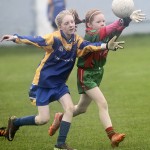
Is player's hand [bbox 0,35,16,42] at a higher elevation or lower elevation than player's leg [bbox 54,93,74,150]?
higher

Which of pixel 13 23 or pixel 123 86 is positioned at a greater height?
pixel 123 86

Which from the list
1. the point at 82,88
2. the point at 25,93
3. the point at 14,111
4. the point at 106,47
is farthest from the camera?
the point at 25,93

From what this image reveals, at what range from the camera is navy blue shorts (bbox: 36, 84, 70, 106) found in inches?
371

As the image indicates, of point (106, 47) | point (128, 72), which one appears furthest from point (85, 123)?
point (128, 72)

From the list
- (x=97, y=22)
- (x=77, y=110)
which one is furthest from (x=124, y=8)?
(x=77, y=110)

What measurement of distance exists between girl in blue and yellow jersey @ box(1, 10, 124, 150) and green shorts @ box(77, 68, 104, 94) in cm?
48

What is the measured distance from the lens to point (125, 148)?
957 centimetres

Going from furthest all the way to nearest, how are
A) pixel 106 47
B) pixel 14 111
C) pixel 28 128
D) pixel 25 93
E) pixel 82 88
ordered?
pixel 25 93, pixel 14 111, pixel 28 128, pixel 82 88, pixel 106 47

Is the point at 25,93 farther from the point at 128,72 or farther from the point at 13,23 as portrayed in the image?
the point at 13,23

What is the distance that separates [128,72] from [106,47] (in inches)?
372

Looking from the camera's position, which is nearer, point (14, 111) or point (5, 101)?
point (14, 111)

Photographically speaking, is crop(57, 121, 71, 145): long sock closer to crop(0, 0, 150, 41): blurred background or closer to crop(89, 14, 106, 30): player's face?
crop(89, 14, 106, 30): player's face

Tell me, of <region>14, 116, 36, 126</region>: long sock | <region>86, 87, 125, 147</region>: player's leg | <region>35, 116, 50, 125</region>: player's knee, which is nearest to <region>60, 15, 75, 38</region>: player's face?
<region>86, 87, 125, 147</region>: player's leg

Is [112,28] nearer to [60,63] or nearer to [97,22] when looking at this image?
[97,22]
